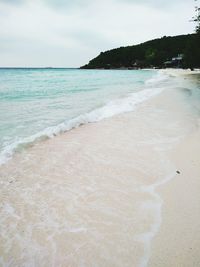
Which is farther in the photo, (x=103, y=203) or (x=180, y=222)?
(x=103, y=203)

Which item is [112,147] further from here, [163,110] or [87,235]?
[163,110]

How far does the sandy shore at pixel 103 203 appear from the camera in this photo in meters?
2.61

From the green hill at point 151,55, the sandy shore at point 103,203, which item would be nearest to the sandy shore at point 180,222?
the sandy shore at point 103,203

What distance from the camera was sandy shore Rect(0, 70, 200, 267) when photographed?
8.57 feet

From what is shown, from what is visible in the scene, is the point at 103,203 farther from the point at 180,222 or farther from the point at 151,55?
the point at 151,55

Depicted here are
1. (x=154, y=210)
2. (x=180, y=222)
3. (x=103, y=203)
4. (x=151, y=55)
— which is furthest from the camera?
(x=151, y=55)

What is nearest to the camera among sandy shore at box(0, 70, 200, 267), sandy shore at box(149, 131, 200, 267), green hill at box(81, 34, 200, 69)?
sandy shore at box(149, 131, 200, 267)

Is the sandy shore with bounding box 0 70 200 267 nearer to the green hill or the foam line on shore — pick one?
the foam line on shore

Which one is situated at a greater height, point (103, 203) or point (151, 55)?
point (151, 55)

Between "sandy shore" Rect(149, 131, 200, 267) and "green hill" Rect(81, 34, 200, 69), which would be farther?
"green hill" Rect(81, 34, 200, 69)

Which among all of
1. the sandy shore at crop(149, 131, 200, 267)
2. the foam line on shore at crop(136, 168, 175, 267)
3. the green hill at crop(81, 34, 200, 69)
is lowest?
the foam line on shore at crop(136, 168, 175, 267)

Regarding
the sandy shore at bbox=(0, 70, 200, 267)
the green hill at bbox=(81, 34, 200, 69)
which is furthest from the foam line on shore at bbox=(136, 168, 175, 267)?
the green hill at bbox=(81, 34, 200, 69)

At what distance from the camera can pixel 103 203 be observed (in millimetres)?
3559

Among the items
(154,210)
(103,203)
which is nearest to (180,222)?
(154,210)
